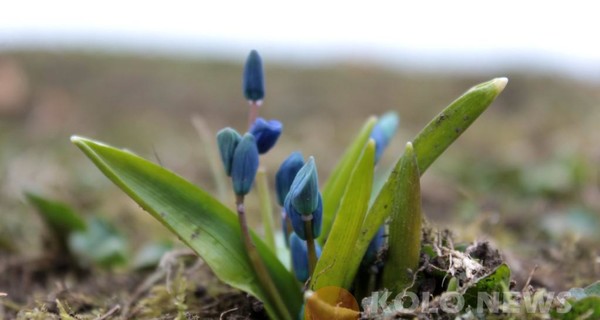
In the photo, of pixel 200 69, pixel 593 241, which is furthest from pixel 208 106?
pixel 593 241

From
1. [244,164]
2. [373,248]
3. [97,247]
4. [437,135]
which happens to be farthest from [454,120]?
[97,247]

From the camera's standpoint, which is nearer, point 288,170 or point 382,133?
point 288,170

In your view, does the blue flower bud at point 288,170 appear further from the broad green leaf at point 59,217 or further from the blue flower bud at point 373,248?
the broad green leaf at point 59,217

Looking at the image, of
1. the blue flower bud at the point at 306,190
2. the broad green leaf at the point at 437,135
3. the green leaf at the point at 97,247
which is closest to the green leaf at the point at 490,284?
the broad green leaf at the point at 437,135

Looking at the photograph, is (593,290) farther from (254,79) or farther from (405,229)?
(254,79)

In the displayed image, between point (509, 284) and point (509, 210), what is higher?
point (509, 284)

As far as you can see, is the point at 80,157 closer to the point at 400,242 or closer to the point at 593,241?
the point at 593,241

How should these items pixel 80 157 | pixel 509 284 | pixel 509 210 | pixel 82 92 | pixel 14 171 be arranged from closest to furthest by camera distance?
pixel 509 284 → pixel 509 210 → pixel 14 171 → pixel 80 157 → pixel 82 92
